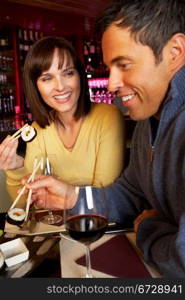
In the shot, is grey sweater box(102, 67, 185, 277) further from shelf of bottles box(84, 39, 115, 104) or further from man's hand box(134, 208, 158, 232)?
shelf of bottles box(84, 39, 115, 104)

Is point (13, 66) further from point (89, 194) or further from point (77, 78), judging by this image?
point (89, 194)

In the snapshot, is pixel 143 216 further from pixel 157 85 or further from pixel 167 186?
pixel 157 85

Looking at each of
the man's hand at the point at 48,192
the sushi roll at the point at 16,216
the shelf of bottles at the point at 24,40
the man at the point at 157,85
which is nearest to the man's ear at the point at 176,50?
the man at the point at 157,85

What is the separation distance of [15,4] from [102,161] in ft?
12.4

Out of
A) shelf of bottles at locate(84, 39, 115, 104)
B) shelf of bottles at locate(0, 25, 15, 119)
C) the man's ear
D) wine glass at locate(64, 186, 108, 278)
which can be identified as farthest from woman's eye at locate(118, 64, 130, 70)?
shelf of bottles at locate(84, 39, 115, 104)

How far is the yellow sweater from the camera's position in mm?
1769

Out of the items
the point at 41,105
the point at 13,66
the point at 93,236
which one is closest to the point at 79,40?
the point at 13,66

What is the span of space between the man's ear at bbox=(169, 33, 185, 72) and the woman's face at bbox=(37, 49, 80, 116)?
984mm

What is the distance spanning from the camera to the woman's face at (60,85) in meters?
1.83

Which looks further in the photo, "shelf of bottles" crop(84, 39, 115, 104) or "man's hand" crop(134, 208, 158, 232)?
"shelf of bottles" crop(84, 39, 115, 104)

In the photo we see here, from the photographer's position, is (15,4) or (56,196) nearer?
(56,196)

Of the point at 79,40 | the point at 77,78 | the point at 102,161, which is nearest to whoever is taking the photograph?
the point at 102,161

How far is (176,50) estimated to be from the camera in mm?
937

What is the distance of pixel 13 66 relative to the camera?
6102mm
